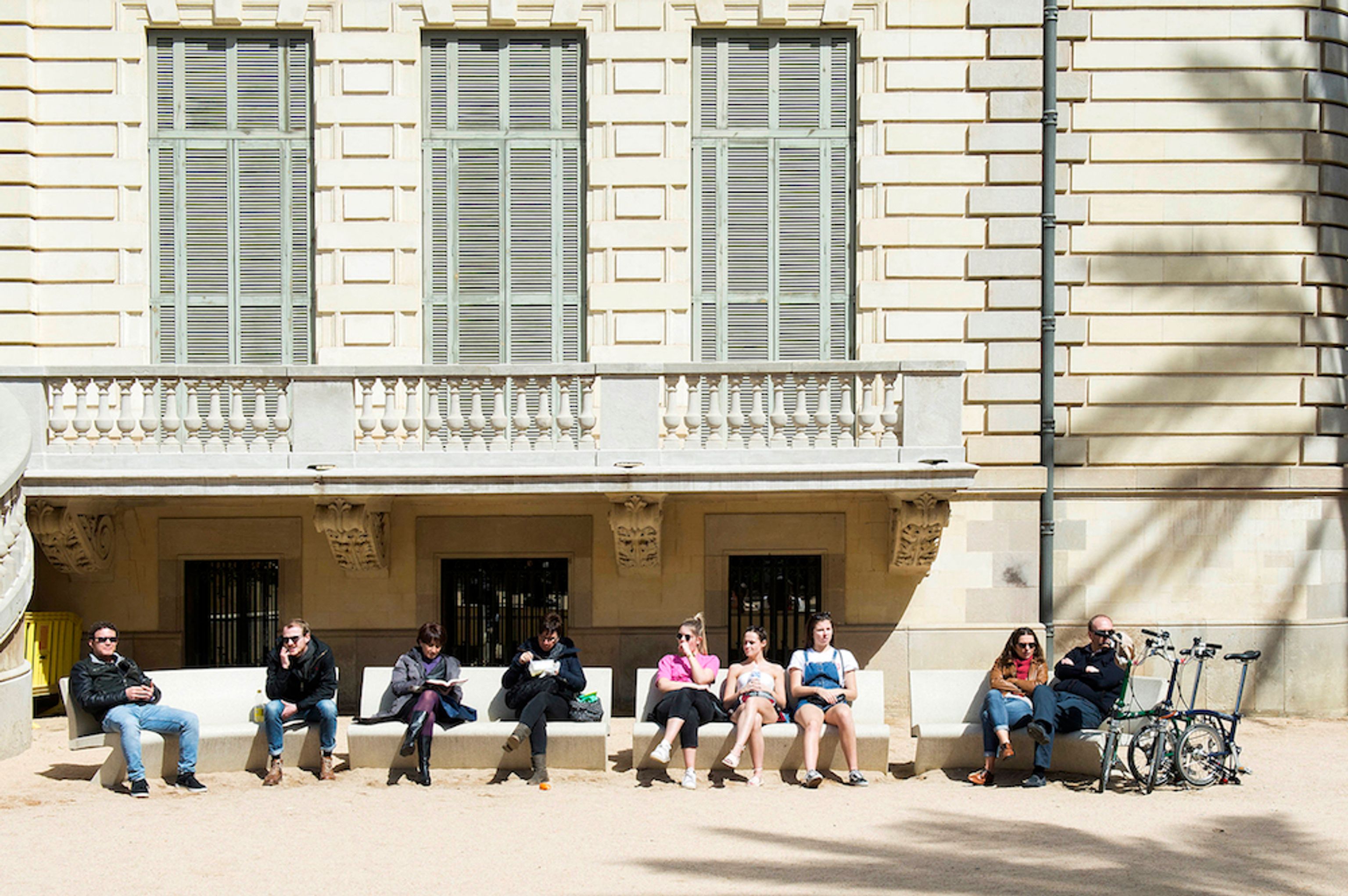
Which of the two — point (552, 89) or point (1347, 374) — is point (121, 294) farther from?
point (1347, 374)

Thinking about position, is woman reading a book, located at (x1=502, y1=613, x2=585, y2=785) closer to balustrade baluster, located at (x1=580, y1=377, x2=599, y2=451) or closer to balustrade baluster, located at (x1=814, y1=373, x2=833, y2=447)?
balustrade baluster, located at (x1=580, y1=377, x2=599, y2=451)

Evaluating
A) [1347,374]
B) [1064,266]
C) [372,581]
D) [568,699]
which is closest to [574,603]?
[372,581]

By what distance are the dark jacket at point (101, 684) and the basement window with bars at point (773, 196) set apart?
7052mm

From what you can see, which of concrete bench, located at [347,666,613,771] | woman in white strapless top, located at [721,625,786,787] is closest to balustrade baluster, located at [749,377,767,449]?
woman in white strapless top, located at [721,625,786,787]

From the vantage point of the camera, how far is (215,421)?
1484 centimetres

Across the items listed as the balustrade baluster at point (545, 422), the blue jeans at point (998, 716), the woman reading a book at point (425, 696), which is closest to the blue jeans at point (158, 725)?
the woman reading a book at point (425, 696)

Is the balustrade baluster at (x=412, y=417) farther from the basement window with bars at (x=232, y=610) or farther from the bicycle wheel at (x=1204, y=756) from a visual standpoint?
the bicycle wheel at (x=1204, y=756)

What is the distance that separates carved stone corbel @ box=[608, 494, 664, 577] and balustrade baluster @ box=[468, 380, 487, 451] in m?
1.43

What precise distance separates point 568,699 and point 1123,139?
8.78 meters

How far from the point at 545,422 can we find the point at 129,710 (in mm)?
4833

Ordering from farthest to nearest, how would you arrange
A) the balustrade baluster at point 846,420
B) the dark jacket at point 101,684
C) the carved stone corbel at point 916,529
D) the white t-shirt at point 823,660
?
the carved stone corbel at point 916,529 → the balustrade baluster at point 846,420 → the white t-shirt at point 823,660 → the dark jacket at point 101,684

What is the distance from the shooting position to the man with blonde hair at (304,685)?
12781 millimetres

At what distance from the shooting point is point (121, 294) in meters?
16.3

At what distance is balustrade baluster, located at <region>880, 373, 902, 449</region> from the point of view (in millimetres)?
15070
